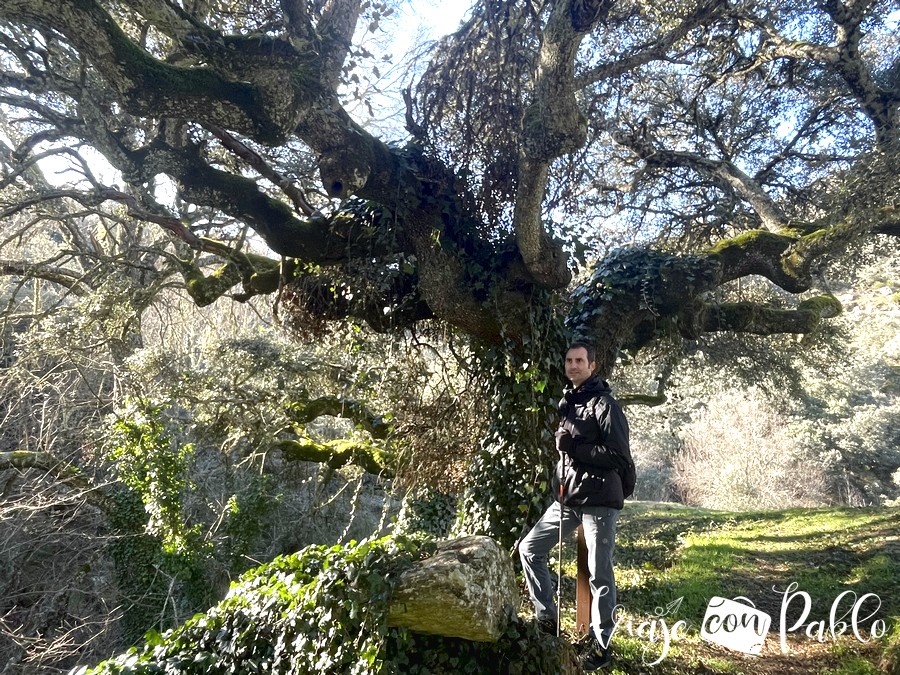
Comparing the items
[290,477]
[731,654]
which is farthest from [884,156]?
[290,477]

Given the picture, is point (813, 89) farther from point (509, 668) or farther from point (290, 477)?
point (290, 477)

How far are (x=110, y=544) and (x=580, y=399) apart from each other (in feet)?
30.7

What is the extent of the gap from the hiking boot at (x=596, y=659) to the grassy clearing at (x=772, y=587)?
24cm

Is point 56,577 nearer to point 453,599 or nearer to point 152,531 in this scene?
point 152,531

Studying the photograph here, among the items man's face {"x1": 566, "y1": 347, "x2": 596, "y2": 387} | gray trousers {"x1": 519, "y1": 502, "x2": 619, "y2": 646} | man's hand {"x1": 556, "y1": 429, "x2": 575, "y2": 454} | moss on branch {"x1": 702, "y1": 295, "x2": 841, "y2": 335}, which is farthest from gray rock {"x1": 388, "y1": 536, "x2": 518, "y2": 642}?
moss on branch {"x1": 702, "y1": 295, "x2": 841, "y2": 335}

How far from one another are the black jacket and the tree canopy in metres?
1.88

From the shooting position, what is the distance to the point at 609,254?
5.94 meters

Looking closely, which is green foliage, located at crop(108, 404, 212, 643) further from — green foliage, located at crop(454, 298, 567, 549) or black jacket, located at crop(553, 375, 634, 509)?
black jacket, located at crop(553, 375, 634, 509)

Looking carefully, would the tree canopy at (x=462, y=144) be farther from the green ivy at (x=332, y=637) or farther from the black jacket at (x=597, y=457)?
the green ivy at (x=332, y=637)

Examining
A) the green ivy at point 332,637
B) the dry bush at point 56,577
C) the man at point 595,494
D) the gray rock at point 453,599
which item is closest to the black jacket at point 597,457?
the man at point 595,494

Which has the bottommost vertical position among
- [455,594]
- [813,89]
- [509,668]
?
[509,668]

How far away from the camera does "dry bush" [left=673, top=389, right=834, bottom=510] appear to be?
18500 mm

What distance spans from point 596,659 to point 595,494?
107 cm

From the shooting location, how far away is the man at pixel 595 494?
3182 mm
